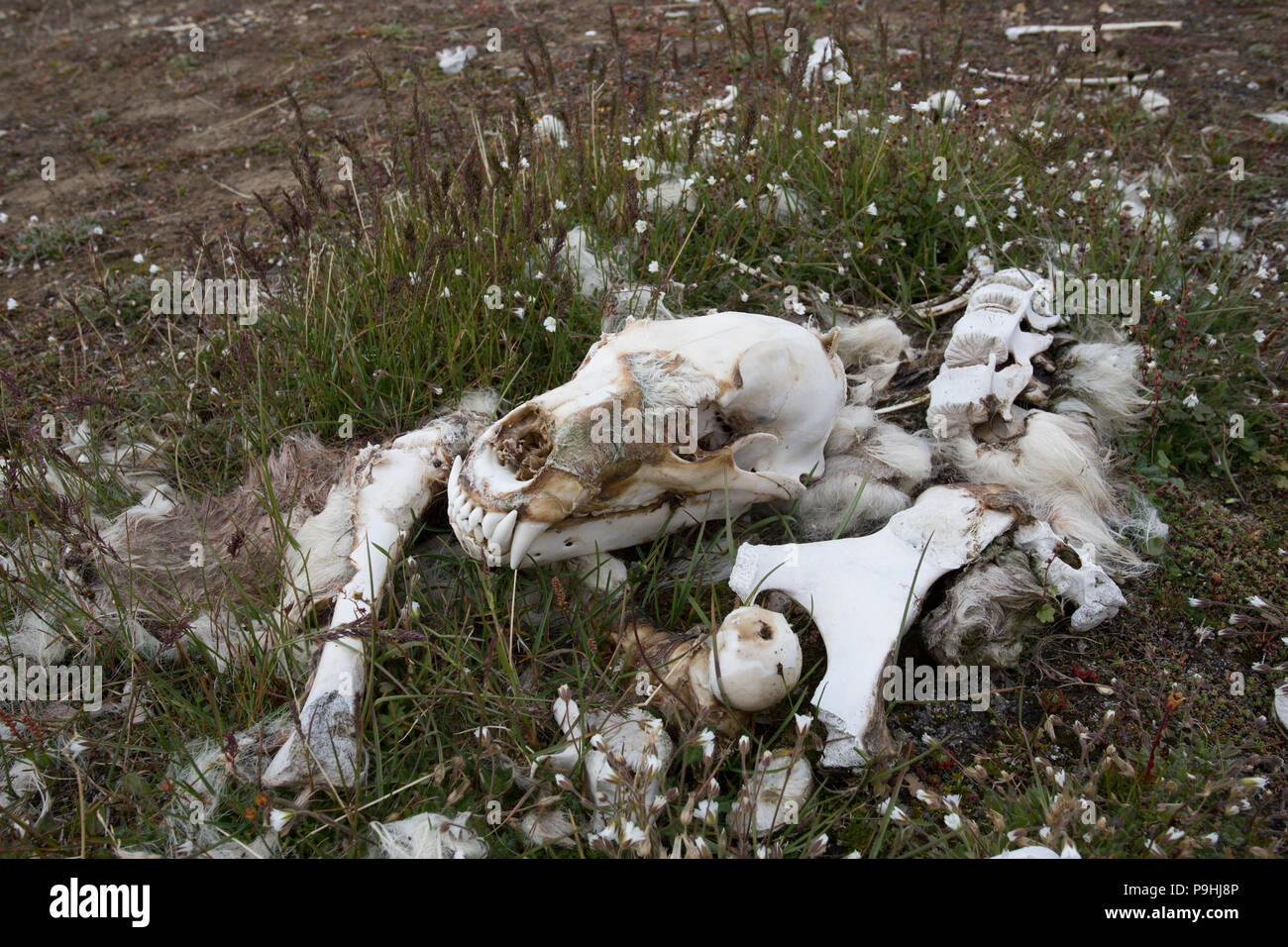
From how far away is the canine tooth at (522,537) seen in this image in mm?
2533

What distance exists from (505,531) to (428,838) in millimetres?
811

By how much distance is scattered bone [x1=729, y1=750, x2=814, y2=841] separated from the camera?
7.00 ft

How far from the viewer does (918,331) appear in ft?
12.6

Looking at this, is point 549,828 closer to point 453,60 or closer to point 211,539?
point 211,539

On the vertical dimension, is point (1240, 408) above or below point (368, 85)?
below

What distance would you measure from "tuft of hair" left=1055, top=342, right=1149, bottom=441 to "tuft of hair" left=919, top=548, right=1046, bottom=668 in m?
0.94

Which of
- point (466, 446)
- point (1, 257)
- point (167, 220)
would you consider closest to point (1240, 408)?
point (466, 446)

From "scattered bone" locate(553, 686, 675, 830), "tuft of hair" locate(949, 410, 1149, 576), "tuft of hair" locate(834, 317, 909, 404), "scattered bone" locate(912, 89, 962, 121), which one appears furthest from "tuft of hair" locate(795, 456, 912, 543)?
"scattered bone" locate(912, 89, 962, 121)

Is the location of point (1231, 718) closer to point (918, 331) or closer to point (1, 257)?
point (918, 331)

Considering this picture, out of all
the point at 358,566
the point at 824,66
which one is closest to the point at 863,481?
the point at 358,566

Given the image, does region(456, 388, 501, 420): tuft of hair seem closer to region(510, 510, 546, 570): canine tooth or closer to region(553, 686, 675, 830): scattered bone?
region(510, 510, 546, 570): canine tooth

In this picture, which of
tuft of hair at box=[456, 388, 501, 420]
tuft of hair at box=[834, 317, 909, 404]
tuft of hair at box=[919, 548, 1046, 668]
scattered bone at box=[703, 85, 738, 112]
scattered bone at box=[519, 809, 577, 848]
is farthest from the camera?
scattered bone at box=[703, 85, 738, 112]

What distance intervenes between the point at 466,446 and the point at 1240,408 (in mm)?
2990

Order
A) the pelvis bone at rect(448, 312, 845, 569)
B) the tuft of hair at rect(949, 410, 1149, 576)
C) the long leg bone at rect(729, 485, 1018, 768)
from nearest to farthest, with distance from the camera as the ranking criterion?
the long leg bone at rect(729, 485, 1018, 768)
the pelvis bone at rect(448, 312, 845, 569)
the tuft of hair at rect(949, 410, 1149, 576)
